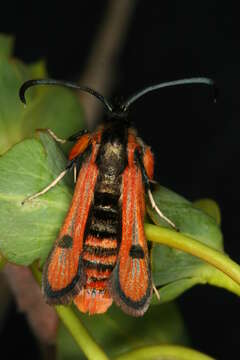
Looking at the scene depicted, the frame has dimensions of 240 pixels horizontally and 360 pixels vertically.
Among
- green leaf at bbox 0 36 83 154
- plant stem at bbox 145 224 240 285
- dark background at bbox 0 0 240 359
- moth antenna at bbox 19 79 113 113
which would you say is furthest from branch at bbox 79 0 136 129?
plant stem at bbox 145 224 240 285

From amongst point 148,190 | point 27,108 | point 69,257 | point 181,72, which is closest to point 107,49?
point 181,72

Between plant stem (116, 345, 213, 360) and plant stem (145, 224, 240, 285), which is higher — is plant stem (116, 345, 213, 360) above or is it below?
below

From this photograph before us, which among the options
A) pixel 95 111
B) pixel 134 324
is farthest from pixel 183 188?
pixel 134 324

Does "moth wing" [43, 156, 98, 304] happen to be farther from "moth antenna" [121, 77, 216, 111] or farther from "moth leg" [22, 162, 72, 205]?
"moth antenna" [121, 77, 216, 111]

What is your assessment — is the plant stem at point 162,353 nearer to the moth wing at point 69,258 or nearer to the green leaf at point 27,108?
the moth wing at point 69,258

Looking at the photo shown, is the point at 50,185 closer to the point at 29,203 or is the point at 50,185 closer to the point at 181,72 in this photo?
the point at 29,203

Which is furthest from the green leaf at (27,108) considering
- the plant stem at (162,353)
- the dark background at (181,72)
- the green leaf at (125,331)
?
the dark background at (181,72)

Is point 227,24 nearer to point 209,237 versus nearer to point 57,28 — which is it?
point 57,28
